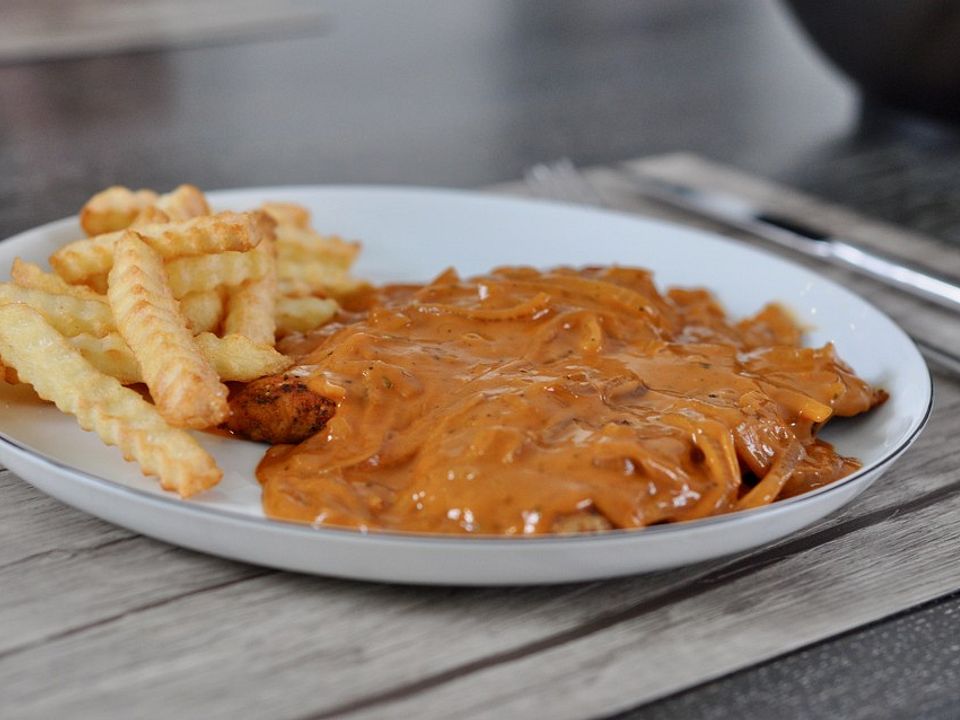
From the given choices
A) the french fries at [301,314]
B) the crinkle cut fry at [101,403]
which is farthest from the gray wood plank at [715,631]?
the french fries at [301,314]

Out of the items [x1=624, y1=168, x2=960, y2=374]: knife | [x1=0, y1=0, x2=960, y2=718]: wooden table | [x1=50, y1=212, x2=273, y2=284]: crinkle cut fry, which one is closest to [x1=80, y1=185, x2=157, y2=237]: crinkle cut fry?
[x1=50, y1=212, x2=273, y2=284]: crinkle cut fry

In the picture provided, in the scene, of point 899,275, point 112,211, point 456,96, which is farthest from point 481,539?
point 456,96

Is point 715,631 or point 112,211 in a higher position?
point 112,211

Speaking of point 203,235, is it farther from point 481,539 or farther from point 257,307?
point 481,539

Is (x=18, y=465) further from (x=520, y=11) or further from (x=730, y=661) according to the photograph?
(x=520, y=11)

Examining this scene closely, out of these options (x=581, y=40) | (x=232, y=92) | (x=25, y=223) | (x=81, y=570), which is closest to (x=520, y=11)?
(x=581, y=40)

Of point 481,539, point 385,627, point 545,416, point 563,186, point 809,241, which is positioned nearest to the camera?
point 481,539

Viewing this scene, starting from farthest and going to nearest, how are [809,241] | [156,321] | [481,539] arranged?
1. [809,241]
2. [156,321]
3. [481,539]
